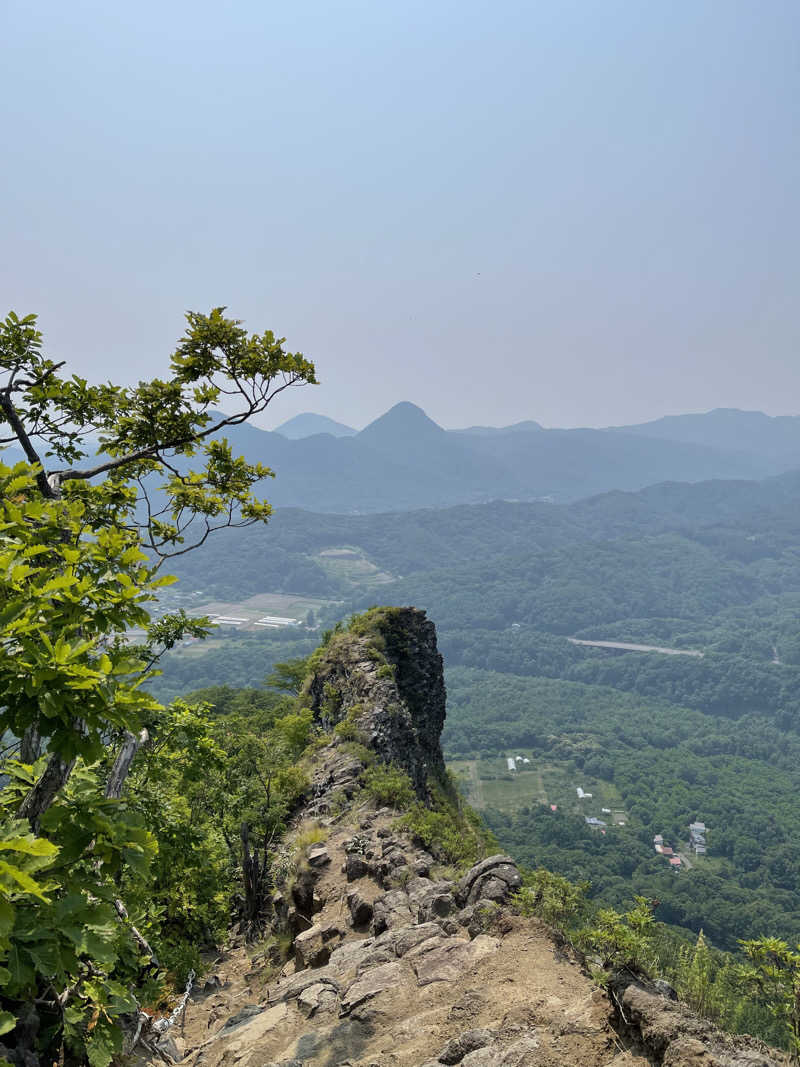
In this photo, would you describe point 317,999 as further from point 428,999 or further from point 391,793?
point 391,793

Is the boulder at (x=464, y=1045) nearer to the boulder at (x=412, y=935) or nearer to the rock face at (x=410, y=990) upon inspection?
the rock face at (x=410, y=990)

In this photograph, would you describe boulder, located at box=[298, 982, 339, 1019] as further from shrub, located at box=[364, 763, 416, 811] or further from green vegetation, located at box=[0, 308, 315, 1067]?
shrub, located at box=[364, 763, 416, 811]

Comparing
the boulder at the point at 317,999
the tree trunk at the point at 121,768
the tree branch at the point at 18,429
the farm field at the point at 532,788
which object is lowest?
the farm field at the point at 532,788

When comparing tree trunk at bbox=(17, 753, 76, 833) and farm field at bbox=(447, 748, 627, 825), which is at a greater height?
tree trunk at bbox=(17, 753, 76, 833)

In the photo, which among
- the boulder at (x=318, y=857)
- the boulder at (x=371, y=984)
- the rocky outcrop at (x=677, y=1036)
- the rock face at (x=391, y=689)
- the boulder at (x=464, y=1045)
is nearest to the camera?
the rocky outcrop at (x=677, y=1036)

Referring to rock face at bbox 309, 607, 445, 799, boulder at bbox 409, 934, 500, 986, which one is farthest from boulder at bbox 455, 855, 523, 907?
rock face at bbox 309, 607, 445, 799

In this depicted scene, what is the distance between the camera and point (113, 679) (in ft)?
12.4

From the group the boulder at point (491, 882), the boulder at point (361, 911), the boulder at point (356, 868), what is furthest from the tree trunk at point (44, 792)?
the boulder at point (356, 868)

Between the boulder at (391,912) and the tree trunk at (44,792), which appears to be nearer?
the tree trunk at (44,792)

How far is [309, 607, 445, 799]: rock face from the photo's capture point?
84.4ft

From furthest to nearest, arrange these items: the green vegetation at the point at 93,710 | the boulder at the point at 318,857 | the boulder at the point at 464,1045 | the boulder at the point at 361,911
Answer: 1. the boulder at the point at 318,857
2. the boulder at the point at 361,911
3. the boulder at the point at 464,1045
4. the green vegetation at the point at 93,710

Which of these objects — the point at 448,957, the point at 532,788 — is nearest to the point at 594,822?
the point at 532,788

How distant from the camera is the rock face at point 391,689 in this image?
2572 centimetres

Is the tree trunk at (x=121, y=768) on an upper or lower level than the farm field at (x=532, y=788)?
upper
